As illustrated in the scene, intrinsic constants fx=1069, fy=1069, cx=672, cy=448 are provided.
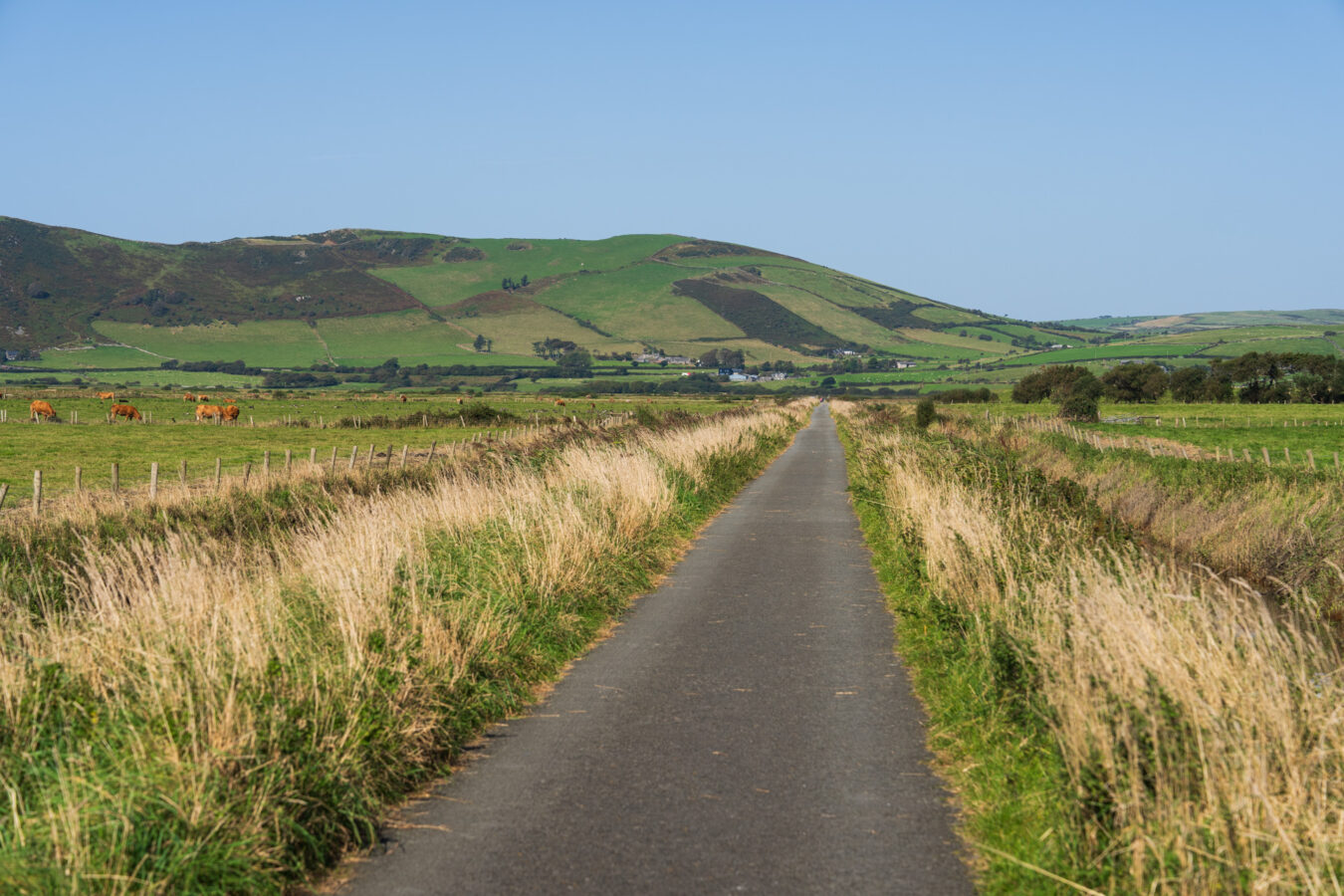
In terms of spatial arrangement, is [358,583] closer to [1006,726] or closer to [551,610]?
[551,610]

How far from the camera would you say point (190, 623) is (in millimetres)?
7070

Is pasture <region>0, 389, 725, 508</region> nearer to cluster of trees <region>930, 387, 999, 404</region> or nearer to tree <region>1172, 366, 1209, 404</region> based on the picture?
cluster of trees <region>930, 387, 999, 404</region>

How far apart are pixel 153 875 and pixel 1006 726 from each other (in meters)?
5.23

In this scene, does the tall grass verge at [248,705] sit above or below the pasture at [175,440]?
above

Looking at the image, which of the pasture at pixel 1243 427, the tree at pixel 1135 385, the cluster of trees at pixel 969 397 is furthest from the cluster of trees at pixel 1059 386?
the pasture at pixel 1243 427

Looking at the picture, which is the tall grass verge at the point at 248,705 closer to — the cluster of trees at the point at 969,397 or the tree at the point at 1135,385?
the tree at the point at 1135,385

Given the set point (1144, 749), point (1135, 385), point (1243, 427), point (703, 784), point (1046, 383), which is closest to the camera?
point (1144, 749)

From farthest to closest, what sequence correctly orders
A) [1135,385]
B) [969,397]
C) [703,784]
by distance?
[969,397] < [1135,385] < [703,784]

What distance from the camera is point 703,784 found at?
6.55 meters

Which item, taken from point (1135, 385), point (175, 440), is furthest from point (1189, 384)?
point (175, 440)

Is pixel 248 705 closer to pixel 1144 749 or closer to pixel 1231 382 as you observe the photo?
pixel 1144 749

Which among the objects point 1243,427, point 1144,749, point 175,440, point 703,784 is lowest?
point 175,440

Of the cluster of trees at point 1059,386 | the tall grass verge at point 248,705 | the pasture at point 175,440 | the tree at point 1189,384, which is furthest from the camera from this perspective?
the tree at point 1189,384

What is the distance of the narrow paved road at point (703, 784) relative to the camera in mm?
5293
